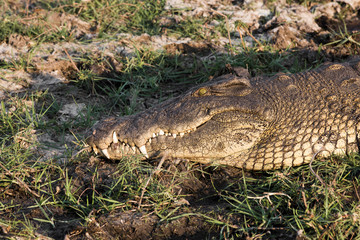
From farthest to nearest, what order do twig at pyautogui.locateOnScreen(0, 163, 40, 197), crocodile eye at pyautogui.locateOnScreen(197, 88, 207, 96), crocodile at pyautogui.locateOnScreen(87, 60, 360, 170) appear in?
1. crocodile eye at pyautogui.locateOnScreen(197, 88, 207, 96)
2. crocodile at pyautogui.locateOnScreen(87, 60, 360, 170)
3. twig at pyautogui.locateOnScreen(0, 163, 40, 197)

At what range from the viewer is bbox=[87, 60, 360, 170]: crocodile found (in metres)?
3.22

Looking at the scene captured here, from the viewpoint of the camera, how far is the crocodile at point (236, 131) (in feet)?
10.6

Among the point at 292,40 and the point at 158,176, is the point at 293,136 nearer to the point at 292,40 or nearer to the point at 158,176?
the point at 158,176

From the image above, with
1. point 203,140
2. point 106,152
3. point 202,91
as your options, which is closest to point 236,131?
point 203,140

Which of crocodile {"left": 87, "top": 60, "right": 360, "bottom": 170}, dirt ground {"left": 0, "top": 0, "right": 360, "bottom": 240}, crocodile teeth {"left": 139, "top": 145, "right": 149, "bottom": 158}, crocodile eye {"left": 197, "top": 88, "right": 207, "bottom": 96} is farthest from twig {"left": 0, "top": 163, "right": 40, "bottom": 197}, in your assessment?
crocodile eye {"left": 197, "top": 88, "right": 207, "bottom": 96}

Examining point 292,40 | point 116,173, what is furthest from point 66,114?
point 292,40

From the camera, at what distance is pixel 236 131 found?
3246mm

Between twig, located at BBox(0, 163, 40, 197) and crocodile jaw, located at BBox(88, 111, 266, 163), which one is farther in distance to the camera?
crocodile jaw, located at BBox(88, 111, 266, 163)

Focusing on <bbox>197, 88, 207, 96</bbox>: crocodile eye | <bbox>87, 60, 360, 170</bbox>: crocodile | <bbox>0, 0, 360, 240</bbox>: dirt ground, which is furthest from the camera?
<bbox>197, 88, 207, 96</bbox>: crocodile eye

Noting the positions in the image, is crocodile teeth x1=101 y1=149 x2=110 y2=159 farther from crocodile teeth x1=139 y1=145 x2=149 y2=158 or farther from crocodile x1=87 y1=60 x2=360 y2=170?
crocodile teeth x1=139 y1=145 x2=149 y2=158

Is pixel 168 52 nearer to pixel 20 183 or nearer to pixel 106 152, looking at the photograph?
pixel 106 152

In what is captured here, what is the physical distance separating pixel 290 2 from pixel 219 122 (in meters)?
3.58

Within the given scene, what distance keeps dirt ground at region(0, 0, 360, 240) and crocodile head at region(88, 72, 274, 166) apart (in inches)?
5.6

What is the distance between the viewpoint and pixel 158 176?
311 cm
